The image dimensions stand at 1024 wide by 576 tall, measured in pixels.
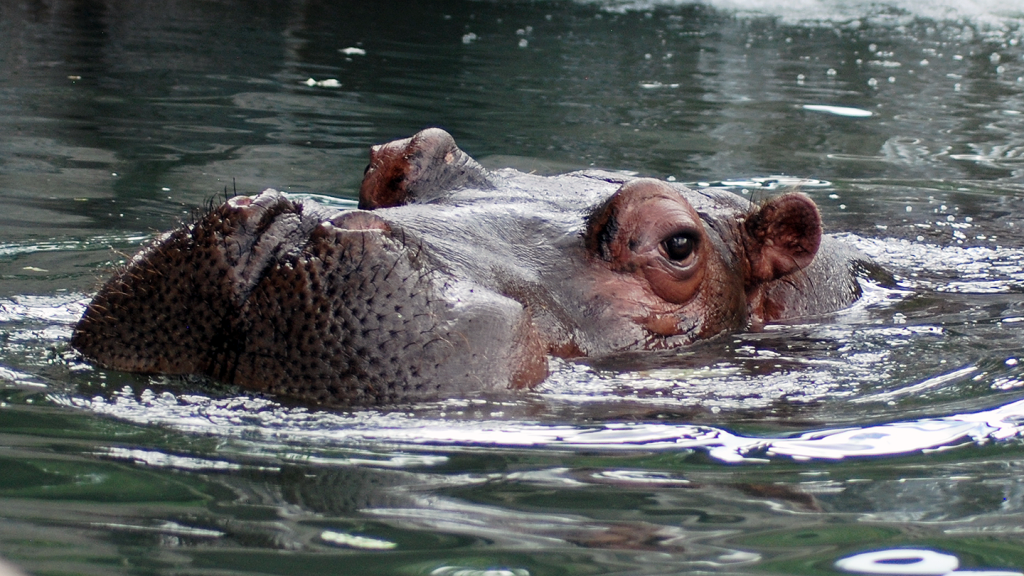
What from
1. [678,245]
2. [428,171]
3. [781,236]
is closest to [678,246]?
[678,245]

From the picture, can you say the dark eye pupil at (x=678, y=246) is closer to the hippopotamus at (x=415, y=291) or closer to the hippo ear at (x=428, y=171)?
the hippopotamus at (x=415, y=291)

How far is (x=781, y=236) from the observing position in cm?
494

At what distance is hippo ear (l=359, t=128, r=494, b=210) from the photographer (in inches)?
184

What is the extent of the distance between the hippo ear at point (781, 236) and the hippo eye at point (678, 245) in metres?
0.59

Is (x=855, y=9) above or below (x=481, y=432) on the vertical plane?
above

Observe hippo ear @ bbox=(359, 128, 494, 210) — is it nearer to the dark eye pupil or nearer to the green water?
the dark eye pupil

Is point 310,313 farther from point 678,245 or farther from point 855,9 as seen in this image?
point 855,9

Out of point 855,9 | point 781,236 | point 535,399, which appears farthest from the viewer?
point 855,9

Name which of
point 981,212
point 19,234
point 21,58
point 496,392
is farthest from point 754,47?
point 496,392

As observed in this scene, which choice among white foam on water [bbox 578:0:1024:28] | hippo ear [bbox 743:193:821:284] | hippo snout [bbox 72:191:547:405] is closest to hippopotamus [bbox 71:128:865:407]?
hippo snout [bbox 72:191:547:405]

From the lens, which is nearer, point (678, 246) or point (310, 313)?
point (310, 313)

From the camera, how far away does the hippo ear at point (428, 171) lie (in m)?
4.67

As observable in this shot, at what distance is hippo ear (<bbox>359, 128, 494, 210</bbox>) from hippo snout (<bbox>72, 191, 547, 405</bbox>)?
1.04 metres

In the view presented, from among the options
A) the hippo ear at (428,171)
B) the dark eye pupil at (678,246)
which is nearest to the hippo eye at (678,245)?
the dark eye pupil at (678,246)
